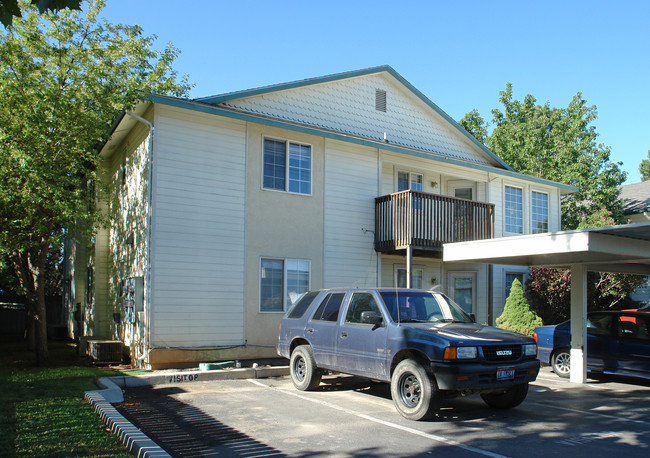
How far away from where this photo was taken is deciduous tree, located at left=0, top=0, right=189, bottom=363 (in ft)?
43.1

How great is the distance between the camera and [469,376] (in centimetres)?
746

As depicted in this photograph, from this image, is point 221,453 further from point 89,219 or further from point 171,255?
point 89,219

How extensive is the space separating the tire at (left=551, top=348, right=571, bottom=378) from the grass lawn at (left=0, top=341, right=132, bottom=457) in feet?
31.2

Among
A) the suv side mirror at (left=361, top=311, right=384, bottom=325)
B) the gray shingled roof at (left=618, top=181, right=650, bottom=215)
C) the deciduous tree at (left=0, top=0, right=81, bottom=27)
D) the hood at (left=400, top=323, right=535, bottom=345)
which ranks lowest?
the hood at (left=400, top=323, right=535, bottom=345)

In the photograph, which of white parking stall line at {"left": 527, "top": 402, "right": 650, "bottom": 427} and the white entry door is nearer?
white parking stall line at {"left": 527, "top": 402, "right": 650, "bottom": 427}

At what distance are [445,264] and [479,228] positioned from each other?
2155 millimetres

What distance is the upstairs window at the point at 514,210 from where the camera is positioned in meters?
20.2

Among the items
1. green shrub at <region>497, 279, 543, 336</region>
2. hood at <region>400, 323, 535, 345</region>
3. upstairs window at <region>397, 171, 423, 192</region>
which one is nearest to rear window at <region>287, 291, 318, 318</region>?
hood at <region>400, 323, 535, 345</region>

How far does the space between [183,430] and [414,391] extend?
312 centimetres

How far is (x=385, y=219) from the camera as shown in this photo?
53.8 feet

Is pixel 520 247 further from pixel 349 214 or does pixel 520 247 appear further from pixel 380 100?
pixel 380 100

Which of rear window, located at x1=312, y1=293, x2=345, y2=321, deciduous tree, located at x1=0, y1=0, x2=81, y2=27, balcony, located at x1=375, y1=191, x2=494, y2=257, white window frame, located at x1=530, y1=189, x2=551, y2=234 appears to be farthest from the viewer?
white window frame, located at x1=530, y1=189, x2=551, y2=234

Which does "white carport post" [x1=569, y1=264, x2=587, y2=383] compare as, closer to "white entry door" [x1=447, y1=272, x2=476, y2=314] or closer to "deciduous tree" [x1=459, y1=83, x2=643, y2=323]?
"white entry door" [x1=447, y1=272, x2=476, y2=314]

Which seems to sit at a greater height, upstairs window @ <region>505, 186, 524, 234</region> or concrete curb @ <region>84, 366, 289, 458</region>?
upstairs window @ <region>505, 186, 524, 234</region>
